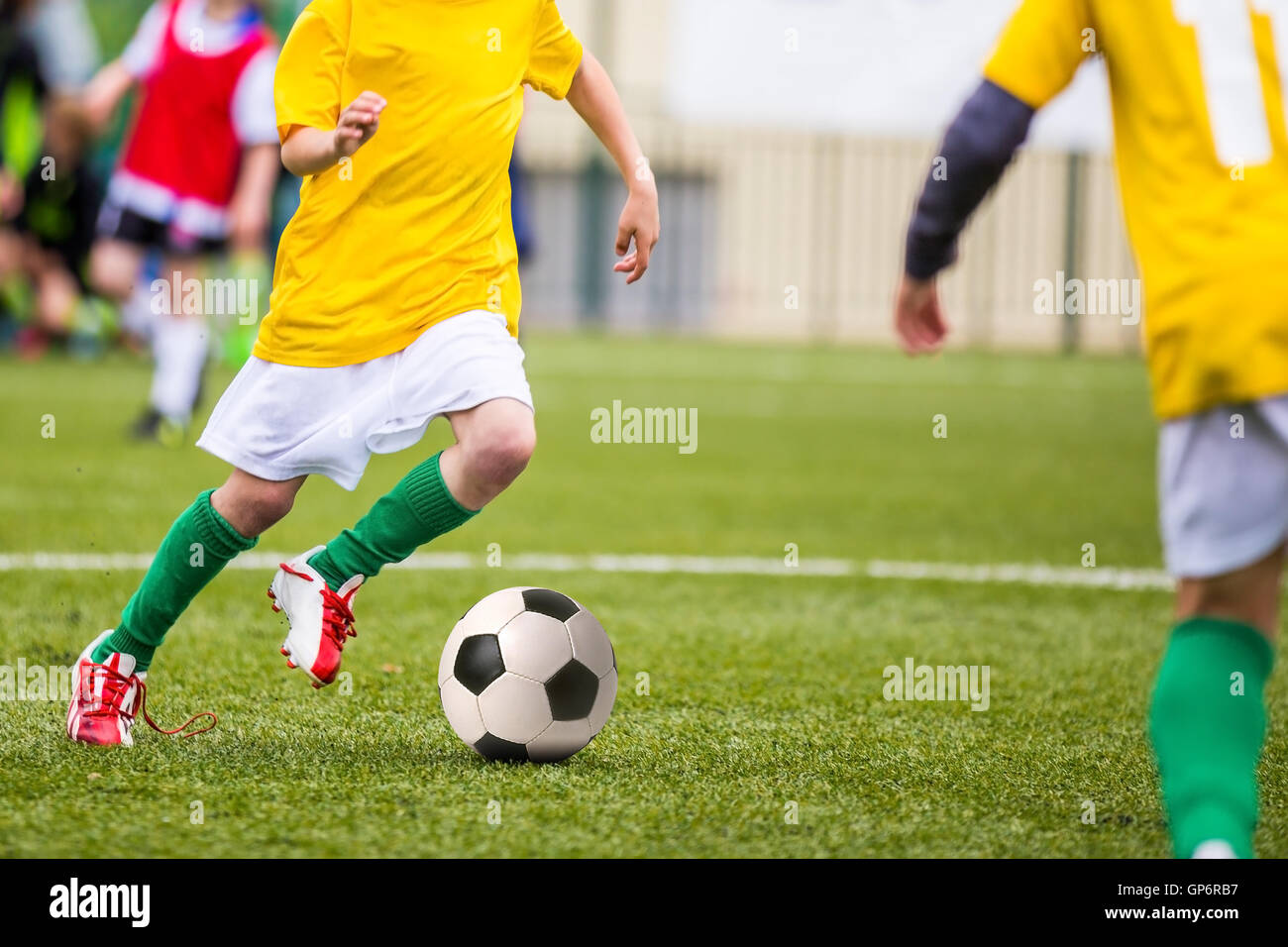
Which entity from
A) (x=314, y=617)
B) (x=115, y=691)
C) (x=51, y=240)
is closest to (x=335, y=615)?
(x=314, y=617)

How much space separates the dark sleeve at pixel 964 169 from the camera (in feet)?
6.86

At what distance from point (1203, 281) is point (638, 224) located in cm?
141

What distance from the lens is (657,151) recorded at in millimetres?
21484

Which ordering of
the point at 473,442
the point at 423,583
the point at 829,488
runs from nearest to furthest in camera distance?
the point at 473,442 < the point at 423,583 < the point at 829,488

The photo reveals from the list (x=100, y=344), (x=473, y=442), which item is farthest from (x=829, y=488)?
(x=100, y=344)

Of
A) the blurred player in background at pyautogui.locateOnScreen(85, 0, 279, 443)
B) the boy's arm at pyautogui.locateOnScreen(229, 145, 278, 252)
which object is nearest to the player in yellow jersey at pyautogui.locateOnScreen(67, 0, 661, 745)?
the boy's arm at pyautogui.locateOnScreen(229, 145, 278, 252)

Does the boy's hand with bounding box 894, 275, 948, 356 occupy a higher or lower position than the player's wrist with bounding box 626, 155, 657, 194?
lower

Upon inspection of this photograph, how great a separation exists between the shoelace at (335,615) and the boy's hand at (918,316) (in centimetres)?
118

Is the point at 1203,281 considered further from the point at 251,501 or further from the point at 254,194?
the point at 254,194

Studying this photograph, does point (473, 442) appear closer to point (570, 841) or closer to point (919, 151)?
point (570, 841)

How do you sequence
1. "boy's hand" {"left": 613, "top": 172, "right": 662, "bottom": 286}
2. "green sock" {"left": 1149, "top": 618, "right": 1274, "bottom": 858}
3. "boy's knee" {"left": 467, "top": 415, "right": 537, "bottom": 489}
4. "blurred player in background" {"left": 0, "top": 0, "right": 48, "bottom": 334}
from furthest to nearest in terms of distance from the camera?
"blurred player in background" {"left": 0, "top": 0, "right": 48, "bottom": 334} → "boy's hand" {"left": 613, "top": 172, "right": 662, "bottom": 286} → "boy's knee" {"left": 467, "top": 415, "right": 537, "bottom": 489} → "green sock" {"left": 1149, "top": 618, "right": 1274, "bottom": 858}

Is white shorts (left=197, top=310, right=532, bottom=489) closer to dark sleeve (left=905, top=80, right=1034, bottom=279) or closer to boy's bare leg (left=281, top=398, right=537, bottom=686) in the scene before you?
boy's bare leg (left=281, top=398, right=537, bottom=686)

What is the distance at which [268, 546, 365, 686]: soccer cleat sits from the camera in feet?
9.61

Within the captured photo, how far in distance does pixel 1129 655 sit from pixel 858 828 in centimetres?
184
